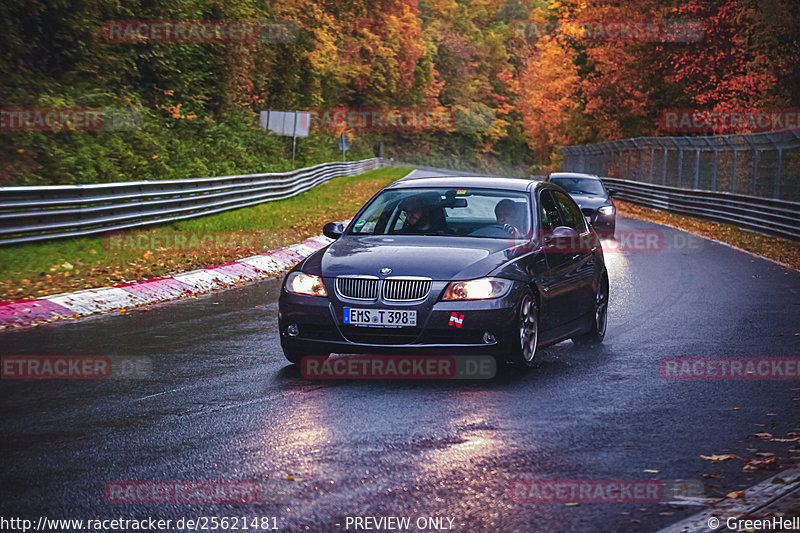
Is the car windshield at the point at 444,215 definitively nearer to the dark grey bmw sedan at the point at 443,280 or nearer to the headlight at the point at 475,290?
the dark grey bmw sedan at the point at 443,280

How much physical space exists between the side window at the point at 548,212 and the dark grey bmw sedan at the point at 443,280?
21 mm

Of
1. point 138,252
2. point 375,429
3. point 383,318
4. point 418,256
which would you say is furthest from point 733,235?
point 375,429

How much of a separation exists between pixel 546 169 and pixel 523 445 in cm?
9798

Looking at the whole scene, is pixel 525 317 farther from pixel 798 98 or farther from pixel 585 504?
pixel 798 98

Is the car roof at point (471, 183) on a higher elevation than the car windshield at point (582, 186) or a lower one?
higher

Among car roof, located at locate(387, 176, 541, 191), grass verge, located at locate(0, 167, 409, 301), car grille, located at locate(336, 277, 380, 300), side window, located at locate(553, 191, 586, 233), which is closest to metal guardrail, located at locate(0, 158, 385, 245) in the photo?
grass verge, located at locate(0, 167, 409, 301)

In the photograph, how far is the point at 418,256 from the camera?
329 inches

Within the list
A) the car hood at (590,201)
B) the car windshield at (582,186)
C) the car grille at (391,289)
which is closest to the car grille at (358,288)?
the car grille at (391,289)

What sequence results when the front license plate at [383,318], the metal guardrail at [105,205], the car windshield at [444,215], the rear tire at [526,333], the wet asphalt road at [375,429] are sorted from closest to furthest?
1. the wet asphalt road at [375,429]
2. the front license plate at [383,318]
3. the rear tire at [526,333]
4. the car windshield at [444,215]
5. the metal guardrail at [105,205]

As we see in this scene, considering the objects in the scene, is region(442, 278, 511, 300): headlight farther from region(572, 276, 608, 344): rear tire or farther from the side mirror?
region(572, 276, 608, 344): rear tire

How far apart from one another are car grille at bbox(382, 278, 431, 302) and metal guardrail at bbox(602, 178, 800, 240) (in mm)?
16789

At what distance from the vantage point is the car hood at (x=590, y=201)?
25016 millimetres

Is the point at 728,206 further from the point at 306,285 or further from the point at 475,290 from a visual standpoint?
the point at 306,285

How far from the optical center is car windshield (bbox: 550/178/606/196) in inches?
1028
